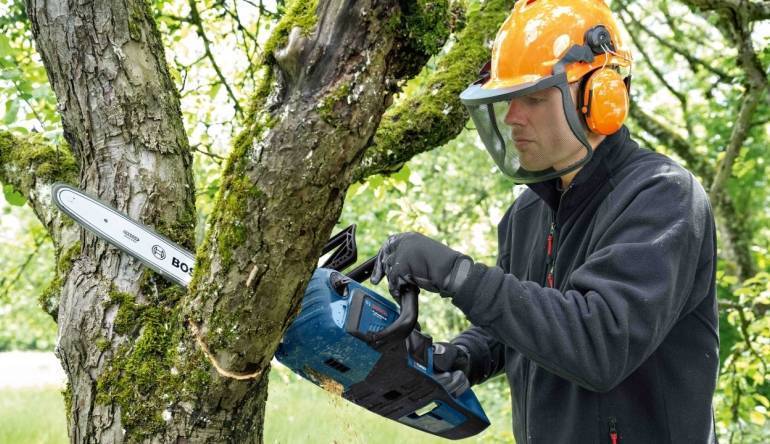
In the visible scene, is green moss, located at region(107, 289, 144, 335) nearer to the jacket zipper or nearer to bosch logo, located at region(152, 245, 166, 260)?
bosch logo, located at region(152, 245, 166, 260)

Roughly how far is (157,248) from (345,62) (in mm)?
816

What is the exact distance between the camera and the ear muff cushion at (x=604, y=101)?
1904 mm

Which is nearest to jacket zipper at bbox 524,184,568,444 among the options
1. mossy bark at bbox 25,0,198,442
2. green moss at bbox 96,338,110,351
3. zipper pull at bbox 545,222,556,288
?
zipper pull at bbox 545,222,556,288

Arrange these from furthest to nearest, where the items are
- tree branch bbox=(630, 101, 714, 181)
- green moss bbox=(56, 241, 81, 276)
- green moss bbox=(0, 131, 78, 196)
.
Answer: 1. tree branch bbox=(630, 101, 714, 181)
2. green moss bbox=(0, 131, 78, 196)
3. green moss bbox=(56, 241, 81, 276)

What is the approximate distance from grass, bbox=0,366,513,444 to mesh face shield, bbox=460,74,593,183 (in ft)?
6.08

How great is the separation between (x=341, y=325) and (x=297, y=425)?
8.25ft

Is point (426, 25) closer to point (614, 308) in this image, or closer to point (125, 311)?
point (614, 308)

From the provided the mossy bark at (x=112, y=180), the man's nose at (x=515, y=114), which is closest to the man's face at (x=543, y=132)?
the man's nose at (x=515, y=114)

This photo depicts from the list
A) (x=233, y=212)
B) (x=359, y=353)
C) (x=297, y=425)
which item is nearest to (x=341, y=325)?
(x=359, y=353)

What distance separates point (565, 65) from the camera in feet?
6.32

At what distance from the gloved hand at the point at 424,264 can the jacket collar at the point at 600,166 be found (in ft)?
1.56

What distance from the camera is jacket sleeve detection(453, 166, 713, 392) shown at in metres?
1.63

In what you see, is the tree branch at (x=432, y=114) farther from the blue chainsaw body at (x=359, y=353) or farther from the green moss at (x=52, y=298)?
the green moss at (x=52, y=298)

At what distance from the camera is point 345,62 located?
61.2 inches
